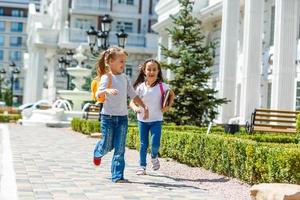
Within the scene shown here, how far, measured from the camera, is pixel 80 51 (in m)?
34.5

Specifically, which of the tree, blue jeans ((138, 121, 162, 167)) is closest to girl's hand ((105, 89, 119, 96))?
blue jeans ((138, 121, 162, 167))

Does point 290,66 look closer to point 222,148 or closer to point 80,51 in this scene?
point 222,148

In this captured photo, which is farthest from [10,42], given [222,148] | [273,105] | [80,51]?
[222,148]

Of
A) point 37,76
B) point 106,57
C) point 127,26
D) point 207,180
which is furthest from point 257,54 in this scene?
point 37,76

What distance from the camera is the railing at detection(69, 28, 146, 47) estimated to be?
46.9 metres

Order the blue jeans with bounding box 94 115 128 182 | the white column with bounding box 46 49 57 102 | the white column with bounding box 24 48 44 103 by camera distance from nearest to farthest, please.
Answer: the blue jeans with bounding box 94 115 128 182, the white column with bounding box 46 49 57 102, the white column with bounding box 24 48 44 103

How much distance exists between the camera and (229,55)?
2330cm

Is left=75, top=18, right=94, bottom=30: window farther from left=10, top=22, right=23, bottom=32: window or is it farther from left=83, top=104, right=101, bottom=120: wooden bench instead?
left=10, top=22, right=23, bottom=32: window

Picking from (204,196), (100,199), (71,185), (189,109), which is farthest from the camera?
(189,109)

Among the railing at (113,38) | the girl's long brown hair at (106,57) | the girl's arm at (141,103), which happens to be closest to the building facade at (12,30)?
the railing at (113,38)

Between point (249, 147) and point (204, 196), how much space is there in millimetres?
1165

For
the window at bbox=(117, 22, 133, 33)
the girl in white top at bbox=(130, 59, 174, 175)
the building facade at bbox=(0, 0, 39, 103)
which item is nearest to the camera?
the girl in white top at bbox=(130, 59, 174, 175)

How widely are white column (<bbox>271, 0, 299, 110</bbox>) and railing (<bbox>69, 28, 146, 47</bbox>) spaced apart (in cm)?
2849

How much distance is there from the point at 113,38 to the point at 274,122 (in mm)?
31983
